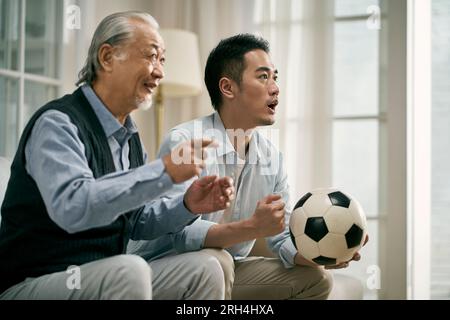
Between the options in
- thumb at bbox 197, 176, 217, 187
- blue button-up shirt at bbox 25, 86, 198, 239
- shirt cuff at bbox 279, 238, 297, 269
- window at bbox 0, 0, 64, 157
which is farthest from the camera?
window at bbox 0, 0, 64, 157

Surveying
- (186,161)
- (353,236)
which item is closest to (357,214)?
(353,236)

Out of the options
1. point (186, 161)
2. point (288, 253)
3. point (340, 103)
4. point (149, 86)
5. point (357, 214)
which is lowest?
point (288, 253)

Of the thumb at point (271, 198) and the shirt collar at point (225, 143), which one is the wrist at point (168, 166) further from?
the shirt collar at point (225, 143)

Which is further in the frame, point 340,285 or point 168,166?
point 340,285

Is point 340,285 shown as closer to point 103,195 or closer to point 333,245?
point 333,245

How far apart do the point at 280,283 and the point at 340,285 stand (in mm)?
272

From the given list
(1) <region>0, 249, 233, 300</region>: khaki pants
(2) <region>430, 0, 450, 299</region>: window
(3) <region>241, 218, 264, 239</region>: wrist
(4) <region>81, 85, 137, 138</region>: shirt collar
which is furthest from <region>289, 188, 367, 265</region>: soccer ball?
(2) <region>430, 0, 450, 299</region>: window

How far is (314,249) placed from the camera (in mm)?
1260

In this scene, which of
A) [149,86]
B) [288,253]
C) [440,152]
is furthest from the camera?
[440,152]

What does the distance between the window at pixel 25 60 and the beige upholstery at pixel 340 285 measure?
95 centimetres

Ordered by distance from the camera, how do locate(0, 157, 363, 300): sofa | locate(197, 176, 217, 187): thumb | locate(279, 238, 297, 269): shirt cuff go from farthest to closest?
1. locate(0, 157, 363, 300): sofa
2. locate(279, 238, 297, 269): shirt cuff
3. locate(197, 176, 217, 187): thumb

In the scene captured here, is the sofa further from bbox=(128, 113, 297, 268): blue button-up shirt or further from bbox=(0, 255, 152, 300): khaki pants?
bbox=(0, 255, 152, 300): khaki pants

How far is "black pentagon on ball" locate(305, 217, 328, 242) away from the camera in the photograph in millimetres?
1246

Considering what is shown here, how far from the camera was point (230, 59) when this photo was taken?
5.41 feet
